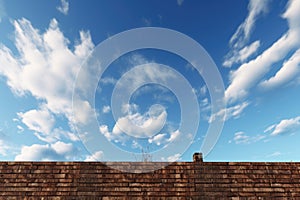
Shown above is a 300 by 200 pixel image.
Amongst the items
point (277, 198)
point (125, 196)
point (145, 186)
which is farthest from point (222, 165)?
point (125, 196)

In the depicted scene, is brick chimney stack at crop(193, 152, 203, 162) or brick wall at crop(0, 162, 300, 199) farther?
brick chimney stack at crop(193, 152, 203, 162)

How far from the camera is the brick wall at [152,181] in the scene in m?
6.84

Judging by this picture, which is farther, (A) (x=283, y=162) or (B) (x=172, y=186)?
(A) (x=283, y=162)

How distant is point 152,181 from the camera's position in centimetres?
714

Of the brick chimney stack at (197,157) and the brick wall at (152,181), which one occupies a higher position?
the brick chimney stack at (197,157)

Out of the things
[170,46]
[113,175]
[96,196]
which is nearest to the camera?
[96,196]

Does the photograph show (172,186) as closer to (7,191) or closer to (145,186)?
(145,186)

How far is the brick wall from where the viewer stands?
22.4 ft

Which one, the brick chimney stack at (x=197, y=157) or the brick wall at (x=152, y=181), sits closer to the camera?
the brick wall at (x=152, y=181)

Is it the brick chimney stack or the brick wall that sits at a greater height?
the brick chimney stack

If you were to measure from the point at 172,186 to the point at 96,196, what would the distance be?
8.43 feet

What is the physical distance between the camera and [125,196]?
6.80 metres

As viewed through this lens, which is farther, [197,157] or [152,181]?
[197,157]

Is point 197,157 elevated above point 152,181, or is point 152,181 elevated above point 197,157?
point 197,157
